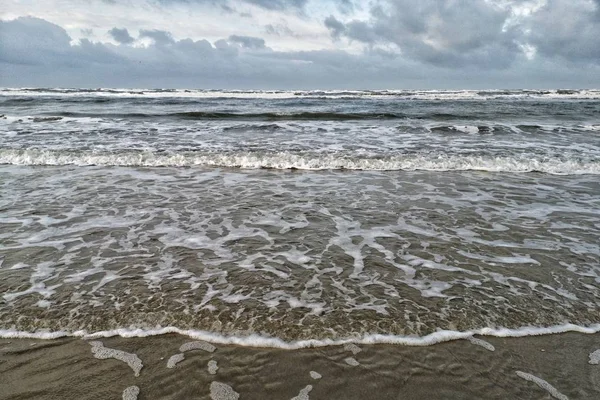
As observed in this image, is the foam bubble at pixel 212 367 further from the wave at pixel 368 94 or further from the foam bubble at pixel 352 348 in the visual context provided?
the wave at pixel 368 94

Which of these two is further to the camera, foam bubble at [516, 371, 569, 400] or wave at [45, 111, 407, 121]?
wave at [45, 111, 407, 121]

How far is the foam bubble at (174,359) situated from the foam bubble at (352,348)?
127 centimetres

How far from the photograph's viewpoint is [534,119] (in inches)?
837

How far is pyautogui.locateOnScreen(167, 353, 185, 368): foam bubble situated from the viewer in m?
2.79

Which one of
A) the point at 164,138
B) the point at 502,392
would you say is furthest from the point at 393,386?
the point at 164,138

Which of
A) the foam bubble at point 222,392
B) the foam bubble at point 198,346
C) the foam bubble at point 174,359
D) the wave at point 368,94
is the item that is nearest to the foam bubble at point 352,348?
the foam bubble at point 222,392

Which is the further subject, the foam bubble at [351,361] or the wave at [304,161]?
the wave at [304,161]

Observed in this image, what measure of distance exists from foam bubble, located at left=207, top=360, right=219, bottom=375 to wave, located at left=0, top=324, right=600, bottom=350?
8.9 inches

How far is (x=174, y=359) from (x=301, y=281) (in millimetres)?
1608

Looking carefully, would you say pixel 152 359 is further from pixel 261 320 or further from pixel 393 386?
pixel 393 386

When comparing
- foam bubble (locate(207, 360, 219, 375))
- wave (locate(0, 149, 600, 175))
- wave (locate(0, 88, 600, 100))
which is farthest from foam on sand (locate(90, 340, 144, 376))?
wave (locate(0, 88, 600, 100))

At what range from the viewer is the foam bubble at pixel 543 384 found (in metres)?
2.51

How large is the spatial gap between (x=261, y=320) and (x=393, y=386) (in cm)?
125

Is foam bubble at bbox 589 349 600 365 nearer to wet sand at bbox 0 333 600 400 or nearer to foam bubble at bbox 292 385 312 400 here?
wet sand at bbox 0 333 600 400
